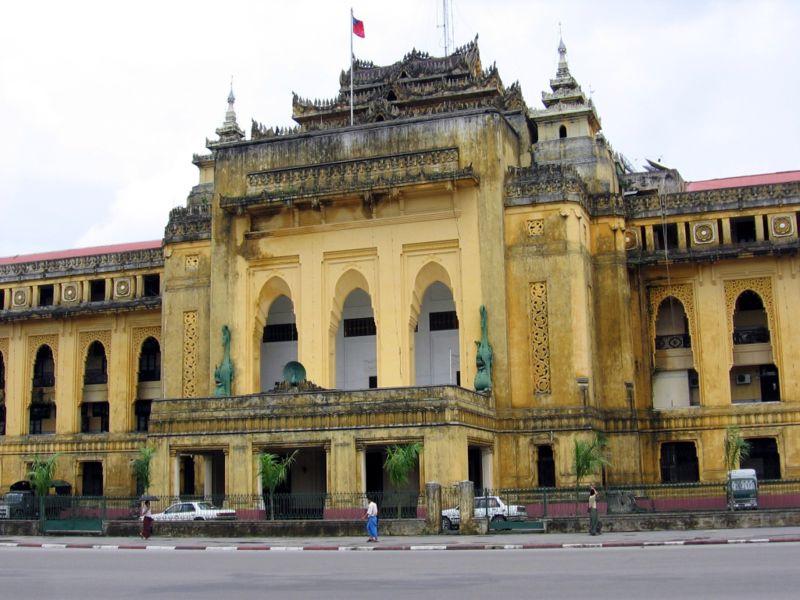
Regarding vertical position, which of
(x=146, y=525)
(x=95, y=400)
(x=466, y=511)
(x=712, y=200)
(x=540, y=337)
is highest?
(x=712, y=200)

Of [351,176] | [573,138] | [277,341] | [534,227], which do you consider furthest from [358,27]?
[277,341]

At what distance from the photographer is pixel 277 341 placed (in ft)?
145

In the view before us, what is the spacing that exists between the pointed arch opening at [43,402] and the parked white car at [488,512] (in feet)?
84.8

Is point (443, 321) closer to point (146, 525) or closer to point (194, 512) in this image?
point (194, 512)

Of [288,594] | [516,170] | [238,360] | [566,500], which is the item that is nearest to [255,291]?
[238,360]

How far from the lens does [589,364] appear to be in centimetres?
3875

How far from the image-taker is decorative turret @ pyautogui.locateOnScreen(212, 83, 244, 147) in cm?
5372

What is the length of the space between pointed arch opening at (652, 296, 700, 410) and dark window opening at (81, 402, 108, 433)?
23.9 metres

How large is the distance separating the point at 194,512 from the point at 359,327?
37.4ft

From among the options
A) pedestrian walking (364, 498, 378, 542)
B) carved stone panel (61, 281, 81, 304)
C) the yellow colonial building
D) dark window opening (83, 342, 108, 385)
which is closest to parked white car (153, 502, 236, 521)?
the yellow colonial building

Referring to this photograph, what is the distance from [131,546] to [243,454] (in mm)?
8854

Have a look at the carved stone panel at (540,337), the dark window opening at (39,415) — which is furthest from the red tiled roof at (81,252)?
the carved stone panel at (540,337)

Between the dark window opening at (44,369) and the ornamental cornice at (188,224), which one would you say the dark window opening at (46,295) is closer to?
the dark window opening at (44,369)

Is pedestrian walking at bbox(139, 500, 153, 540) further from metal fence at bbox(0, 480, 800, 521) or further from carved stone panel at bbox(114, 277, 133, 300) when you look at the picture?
carved stone panel at bbox(114, 277, 133, 300)
